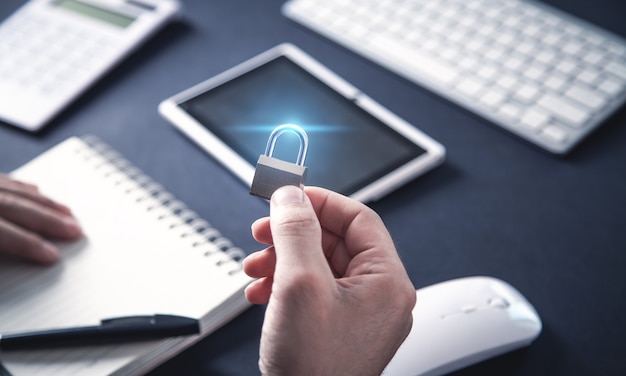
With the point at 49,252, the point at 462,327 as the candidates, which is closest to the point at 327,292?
the point at 462,327

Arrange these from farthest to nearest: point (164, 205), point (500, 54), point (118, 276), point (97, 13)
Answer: point (97, 13)
point (500, 54)
point (164, 205)
point (118, 276)

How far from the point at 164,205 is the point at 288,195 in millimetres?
319

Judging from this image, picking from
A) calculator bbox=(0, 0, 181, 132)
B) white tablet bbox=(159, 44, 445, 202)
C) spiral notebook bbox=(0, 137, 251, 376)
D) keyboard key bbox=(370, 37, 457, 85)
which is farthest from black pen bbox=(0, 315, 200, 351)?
keyboard key bbox=(370, 37, 457, 85)

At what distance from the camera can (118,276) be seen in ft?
2.21

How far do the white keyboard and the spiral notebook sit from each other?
0.41m

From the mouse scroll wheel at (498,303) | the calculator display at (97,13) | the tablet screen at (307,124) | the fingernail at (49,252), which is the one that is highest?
the calculator display at (97,13)

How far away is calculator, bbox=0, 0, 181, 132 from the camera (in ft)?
2.95

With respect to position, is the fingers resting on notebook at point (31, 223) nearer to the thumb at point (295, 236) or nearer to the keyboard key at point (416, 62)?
the thumb at point (295, 236)

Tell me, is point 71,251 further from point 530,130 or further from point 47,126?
point 530,130

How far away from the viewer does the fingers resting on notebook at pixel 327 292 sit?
460mm

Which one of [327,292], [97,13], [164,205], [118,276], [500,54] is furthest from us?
[97,13]

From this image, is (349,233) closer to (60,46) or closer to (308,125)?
(308,125)

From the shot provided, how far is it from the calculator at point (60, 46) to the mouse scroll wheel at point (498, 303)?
2.10ft

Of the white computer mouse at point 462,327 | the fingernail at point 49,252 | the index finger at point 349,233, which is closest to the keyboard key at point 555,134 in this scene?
the white computer mouse at point 462,327
